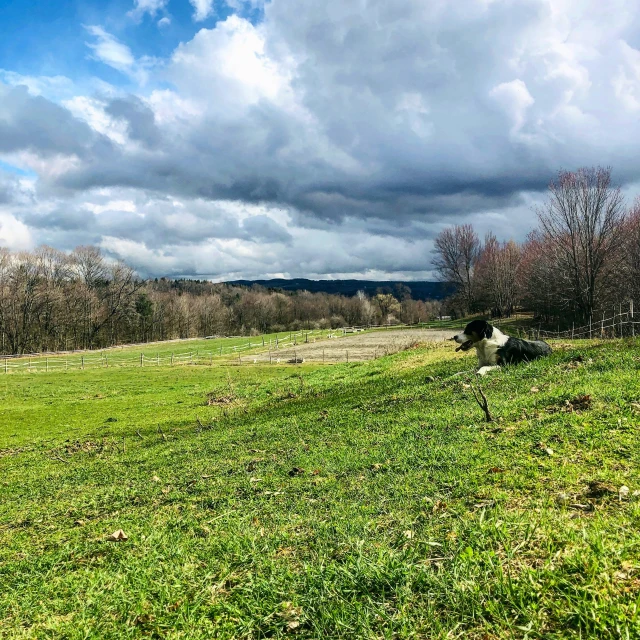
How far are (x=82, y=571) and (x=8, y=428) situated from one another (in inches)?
724

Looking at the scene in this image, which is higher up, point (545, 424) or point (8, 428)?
point (545, 424)

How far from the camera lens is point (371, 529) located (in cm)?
396

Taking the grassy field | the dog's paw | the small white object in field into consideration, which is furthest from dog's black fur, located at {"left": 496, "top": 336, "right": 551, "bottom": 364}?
the small white object in field

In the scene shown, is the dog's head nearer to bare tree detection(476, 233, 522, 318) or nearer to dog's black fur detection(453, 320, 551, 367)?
dog's black fur detection(453, 320, 551, 367)

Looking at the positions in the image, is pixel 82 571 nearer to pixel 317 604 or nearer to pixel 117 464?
pixel 317 604

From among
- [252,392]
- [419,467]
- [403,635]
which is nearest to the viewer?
[403,635]

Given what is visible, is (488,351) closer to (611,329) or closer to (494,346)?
(494,346)

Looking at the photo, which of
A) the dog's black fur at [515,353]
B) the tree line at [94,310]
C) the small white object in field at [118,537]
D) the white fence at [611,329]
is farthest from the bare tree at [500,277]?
the small white object in field at [118,537]

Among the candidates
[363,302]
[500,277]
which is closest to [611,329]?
[500,277]

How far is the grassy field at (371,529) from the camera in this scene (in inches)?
105

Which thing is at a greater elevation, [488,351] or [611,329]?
[488,351]

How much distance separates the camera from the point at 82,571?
436 centimetres

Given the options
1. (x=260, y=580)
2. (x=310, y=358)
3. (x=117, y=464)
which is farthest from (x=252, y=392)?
(x=310, y=358)

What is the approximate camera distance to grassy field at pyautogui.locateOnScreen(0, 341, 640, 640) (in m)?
2.67
